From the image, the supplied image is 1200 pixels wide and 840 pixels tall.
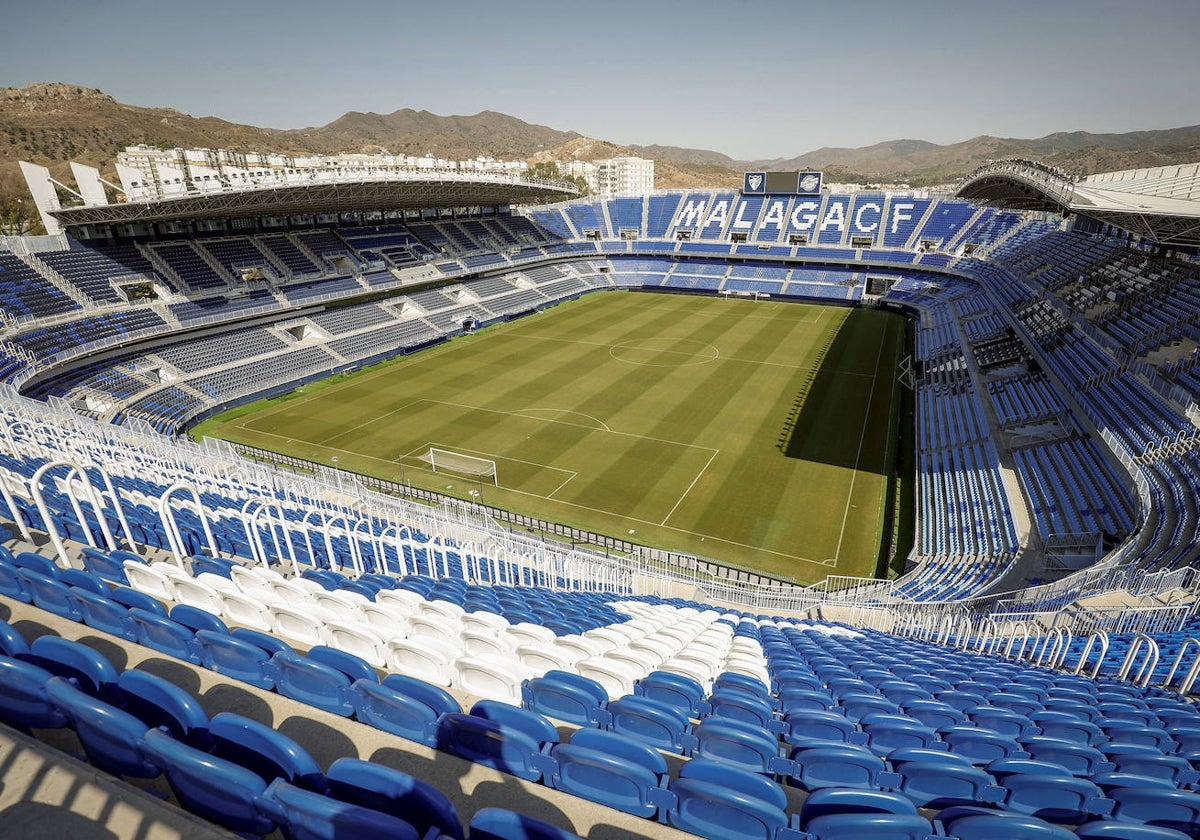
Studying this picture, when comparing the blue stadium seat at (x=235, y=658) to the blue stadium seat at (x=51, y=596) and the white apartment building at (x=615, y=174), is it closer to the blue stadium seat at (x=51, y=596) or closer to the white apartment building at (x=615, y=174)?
the blue stadium seat at (x=51, y=596)

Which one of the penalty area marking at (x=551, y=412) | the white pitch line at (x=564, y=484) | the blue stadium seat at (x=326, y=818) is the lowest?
the white pitch line at (x=564, y=484)

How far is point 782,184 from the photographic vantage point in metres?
68.2

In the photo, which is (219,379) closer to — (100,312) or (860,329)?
(100,312)

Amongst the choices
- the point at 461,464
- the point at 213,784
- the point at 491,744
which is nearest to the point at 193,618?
the point at 213,784

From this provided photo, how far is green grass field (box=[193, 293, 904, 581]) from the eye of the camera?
890 inches

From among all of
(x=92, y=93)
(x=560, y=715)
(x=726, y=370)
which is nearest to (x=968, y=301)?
(x=726, y=370)

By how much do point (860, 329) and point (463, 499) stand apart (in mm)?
38994

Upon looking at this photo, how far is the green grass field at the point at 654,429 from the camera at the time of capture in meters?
22.6

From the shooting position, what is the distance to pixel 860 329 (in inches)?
1928

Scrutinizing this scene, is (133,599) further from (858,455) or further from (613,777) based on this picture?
(858,455)

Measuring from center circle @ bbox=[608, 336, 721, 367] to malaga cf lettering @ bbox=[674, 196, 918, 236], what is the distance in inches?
1154

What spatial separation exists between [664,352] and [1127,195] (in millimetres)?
27611

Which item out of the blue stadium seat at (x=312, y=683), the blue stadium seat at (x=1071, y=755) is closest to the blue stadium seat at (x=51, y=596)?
the blue stadium seat at (x=312, y=683)

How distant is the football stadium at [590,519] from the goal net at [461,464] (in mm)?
313
